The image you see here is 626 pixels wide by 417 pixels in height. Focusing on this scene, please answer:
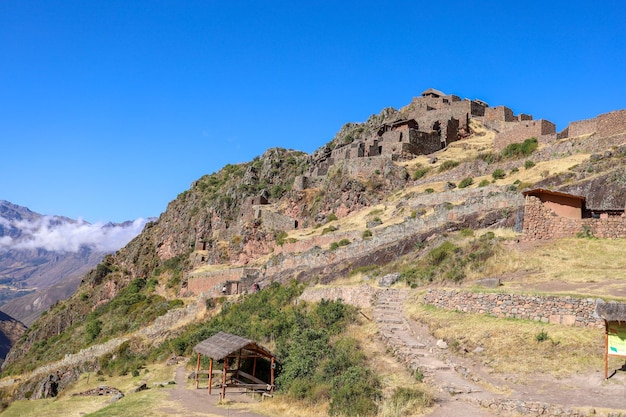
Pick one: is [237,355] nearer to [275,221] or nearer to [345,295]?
[345,295]

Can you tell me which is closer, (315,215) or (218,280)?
(218,280)

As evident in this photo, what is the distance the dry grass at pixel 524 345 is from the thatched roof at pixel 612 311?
4.88 feet

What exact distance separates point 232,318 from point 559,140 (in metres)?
25.7

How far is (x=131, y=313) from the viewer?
53.9 meters

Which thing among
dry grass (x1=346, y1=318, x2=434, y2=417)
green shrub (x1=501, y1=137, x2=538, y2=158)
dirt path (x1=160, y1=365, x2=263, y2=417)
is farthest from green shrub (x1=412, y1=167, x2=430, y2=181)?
dirt path (x1=160, y1=365, x2=263, y2=417)

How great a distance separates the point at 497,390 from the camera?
13203 mm

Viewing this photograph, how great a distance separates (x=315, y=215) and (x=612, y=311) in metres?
37.0

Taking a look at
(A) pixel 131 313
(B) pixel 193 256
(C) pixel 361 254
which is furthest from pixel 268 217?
(C) pixel 361 254

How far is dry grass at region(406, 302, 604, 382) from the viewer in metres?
13.8

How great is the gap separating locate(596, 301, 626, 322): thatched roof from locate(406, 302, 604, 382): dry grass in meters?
1.49

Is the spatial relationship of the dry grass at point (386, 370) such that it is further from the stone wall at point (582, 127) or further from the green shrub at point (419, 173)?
the green shrub at point (419, 173)

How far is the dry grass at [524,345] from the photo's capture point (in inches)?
543

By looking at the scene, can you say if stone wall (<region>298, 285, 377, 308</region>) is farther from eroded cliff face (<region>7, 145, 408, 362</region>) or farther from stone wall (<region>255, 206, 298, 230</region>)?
stone wall (<region>255, 206, 298, 230</region>)

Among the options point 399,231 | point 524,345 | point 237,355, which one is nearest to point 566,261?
point 524,345
